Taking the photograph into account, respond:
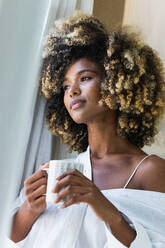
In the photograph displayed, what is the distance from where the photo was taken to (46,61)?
1.53m

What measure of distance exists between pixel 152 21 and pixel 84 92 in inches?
34.4

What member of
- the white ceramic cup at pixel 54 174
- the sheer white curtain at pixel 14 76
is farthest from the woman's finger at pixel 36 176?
the sheer white curtain at pixel 14 76

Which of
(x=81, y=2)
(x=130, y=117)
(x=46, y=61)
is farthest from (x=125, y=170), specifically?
(x=81, y=2)

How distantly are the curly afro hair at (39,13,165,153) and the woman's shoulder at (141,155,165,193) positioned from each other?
20 centimetres

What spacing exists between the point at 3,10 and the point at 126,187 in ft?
3.39

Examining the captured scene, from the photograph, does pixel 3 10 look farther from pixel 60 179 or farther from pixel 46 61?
pixel 46 61

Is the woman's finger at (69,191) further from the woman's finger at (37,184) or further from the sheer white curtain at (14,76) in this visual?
the sheer white curtain at (14,76)


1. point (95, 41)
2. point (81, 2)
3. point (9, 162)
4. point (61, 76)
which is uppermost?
point (81, 2)

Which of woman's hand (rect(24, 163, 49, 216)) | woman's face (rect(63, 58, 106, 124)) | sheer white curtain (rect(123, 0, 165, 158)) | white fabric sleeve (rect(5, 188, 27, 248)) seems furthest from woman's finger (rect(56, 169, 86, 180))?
sheer white curtain (rect(123, 0, 165, 158))

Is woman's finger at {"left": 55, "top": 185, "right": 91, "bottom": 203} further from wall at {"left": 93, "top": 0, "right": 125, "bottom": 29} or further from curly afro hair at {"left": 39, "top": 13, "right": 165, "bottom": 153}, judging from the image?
wall at {"left": 93, "top": 0, "right": 125, "bottom": 29}

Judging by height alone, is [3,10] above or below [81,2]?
below

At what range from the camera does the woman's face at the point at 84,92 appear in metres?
1.36

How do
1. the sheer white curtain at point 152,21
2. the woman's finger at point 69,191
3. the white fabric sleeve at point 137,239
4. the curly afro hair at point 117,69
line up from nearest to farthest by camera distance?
the woman's finger at point 69,191 < the white fabric sleeve at point 137,239 < the curly afro hair at point 117,69 < the sheer white curtain at point 152,21

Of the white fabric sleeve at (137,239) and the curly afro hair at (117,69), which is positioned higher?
the curly afro hair at (117,69)
